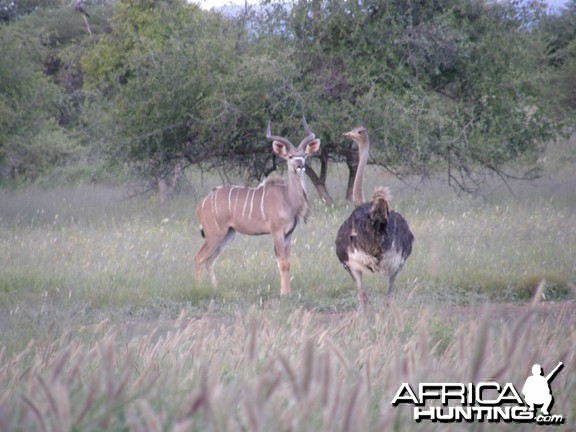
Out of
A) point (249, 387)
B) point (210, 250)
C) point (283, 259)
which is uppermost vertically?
point (249, 387)

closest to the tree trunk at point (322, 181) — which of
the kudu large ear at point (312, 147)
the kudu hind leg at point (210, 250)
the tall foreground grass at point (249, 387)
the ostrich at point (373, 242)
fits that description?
the kudu large ear at point (312, 147)

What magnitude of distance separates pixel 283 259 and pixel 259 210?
47.8 inches

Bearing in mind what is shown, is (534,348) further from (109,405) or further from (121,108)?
(121,108)

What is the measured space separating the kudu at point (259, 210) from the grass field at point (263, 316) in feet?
1.35

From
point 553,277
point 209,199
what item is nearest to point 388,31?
point 209,199

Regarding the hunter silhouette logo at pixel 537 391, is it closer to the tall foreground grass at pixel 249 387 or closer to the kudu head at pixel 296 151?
the tall foreground grass at pixel 249 387

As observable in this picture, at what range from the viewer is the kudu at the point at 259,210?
11.8 m

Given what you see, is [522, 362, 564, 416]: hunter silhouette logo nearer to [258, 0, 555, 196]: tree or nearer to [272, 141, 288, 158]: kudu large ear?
[272, 141, 288, 158]: kudu large ear

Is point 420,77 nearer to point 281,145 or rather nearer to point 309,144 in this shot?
point 309,144

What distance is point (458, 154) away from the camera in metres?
18.6

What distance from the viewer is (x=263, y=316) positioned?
5980 mm
